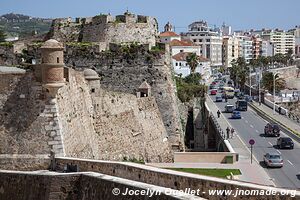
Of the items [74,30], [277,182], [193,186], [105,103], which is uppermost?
[74,30]

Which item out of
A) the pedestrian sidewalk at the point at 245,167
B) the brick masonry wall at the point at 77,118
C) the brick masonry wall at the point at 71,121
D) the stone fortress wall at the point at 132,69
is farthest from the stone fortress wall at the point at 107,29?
the brick masonry wall at the point at 77,118

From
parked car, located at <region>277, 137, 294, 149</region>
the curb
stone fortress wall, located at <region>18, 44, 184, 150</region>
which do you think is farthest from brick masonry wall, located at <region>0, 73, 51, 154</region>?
the curb

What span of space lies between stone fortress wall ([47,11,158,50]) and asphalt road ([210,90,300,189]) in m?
10.2

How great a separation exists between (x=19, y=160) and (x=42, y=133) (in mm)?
1359

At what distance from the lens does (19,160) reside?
2119 centimetres

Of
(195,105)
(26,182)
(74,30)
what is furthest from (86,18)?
(26,182)

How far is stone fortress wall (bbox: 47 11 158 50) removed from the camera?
125 feet

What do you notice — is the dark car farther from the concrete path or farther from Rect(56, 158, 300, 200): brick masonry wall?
Rect(56, 158, 300, 200): brick masonry wall

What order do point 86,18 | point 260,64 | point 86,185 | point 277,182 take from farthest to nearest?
point 260,64, point 86,18, point 277,182, point 86,185

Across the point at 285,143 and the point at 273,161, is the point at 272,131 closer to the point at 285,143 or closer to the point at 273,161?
the point at 285,143

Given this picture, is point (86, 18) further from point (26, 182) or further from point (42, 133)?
point (26, 182)

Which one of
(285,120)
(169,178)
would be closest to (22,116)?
(169,178)

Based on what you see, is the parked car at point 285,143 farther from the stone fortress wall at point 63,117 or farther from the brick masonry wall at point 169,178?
the brick masonry wall at point 169,178

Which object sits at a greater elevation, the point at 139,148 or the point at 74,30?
the point at 74,30
